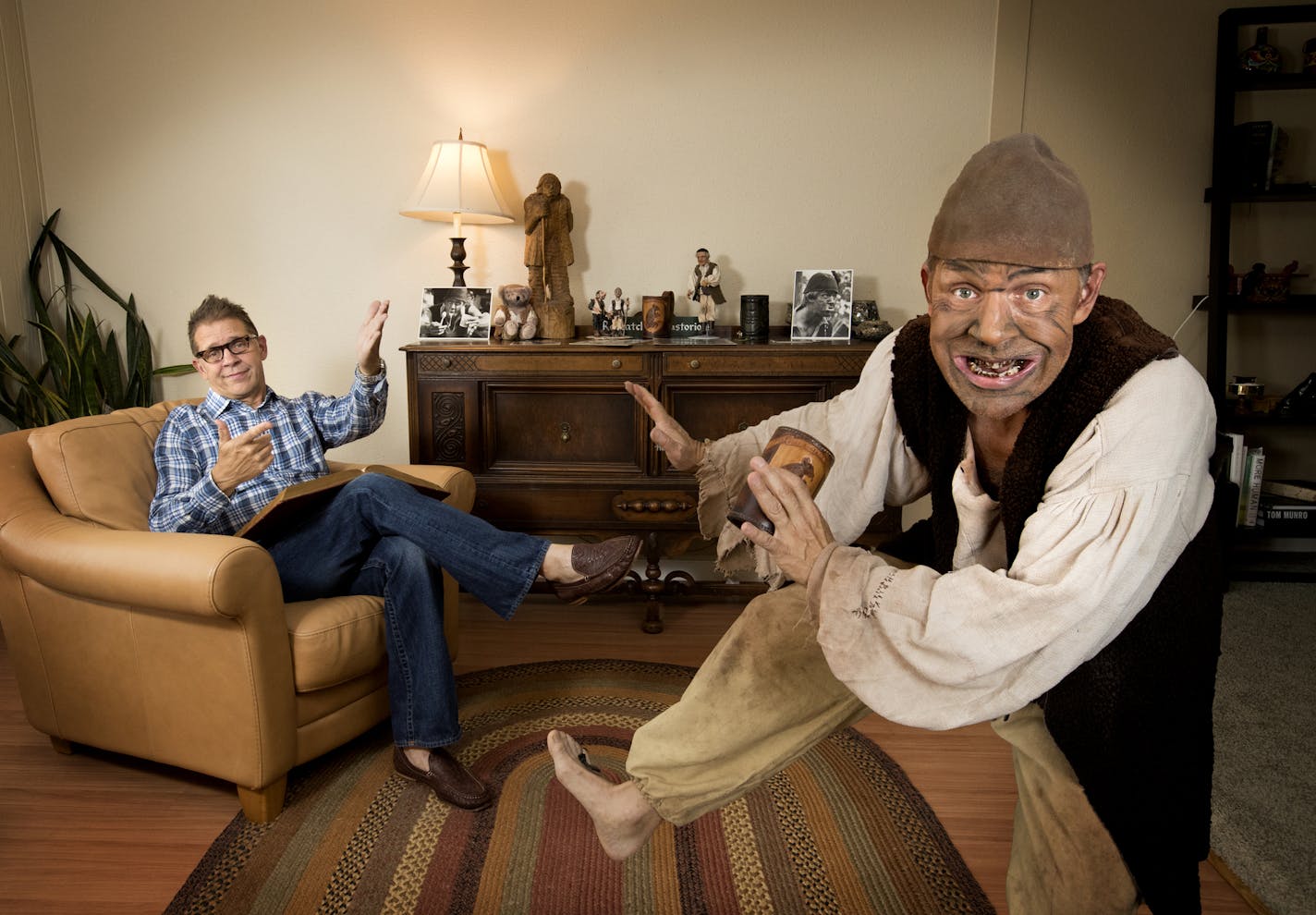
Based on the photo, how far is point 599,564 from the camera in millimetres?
2164

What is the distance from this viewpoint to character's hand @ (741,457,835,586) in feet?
4.11

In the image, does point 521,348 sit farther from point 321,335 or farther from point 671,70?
point 671,70

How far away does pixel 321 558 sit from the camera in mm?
2203

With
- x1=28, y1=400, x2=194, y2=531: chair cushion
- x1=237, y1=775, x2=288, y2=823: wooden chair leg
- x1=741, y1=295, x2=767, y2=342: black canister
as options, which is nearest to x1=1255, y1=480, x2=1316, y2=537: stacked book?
x1=741, y1=295, x2=767, y2=342: black canister

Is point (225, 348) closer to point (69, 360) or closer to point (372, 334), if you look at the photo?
point (372, 334)

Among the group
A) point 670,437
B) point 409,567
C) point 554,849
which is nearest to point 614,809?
point 554,849

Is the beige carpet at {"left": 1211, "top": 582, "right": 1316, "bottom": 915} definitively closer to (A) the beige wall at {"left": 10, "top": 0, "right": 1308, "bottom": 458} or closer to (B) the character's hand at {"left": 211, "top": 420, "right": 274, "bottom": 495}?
(A) the beige wall at {"left": 10, "top": 0, "right": 1308, "bottom": 458}

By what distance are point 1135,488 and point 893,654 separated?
0.38 meters

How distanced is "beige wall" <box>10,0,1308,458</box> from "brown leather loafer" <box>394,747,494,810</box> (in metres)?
1.95

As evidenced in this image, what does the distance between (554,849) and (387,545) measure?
0.84m

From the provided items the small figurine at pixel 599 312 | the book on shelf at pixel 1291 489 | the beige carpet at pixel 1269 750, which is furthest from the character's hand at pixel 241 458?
the book on shelf at pixel 1291 489

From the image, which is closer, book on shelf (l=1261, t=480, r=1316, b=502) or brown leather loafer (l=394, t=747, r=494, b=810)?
brown leather loafer (l=394, t=747, r=494, b=810)

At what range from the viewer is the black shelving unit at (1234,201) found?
3.47 m

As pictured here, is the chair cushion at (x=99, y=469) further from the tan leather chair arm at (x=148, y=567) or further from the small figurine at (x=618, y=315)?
the small figurine at (x=618, y=315)
